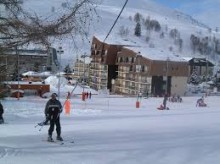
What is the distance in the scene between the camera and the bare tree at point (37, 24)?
8633mm

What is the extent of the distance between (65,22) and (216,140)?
31.9 feet

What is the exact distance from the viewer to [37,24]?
8.91m

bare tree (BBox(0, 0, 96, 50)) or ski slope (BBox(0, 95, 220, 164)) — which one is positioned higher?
bare tree (BBox(0, 0, 96, 50))

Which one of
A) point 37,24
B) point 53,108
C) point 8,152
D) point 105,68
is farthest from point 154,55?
point 37,24

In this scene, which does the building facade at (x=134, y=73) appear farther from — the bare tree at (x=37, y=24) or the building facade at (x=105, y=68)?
the bare tree at (x=37, y=24)

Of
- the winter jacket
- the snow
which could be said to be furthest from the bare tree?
the winter jacket

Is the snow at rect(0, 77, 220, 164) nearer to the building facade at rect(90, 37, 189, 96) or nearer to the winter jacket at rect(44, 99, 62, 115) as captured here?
the winter jacket at rect(44, 99, 62, 115)

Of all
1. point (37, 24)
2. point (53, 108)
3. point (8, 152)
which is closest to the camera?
point (37, 24)

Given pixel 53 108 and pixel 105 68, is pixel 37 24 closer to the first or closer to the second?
pixel 53 108

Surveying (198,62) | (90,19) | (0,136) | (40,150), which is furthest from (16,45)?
(198,62)

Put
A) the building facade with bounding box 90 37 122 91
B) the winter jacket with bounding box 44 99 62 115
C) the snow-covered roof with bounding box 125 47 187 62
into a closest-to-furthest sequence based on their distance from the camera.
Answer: the winter jacket with bounding box 44 99 62 115 → the snow-covered roof with bounding box 125 47 187 62 → the building facade with bounding box 90 37 122 91

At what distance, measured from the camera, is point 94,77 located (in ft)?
279

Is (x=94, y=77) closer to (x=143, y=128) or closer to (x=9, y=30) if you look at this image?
(x=143, y=128)

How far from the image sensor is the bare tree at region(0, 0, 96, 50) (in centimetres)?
863
